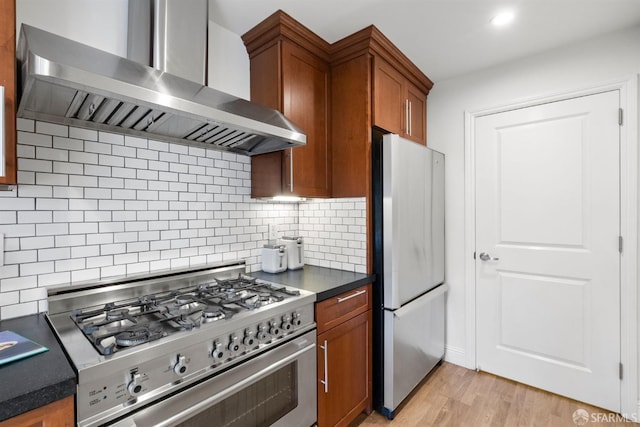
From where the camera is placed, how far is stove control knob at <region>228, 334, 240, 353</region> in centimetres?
121

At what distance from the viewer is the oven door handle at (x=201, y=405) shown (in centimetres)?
96

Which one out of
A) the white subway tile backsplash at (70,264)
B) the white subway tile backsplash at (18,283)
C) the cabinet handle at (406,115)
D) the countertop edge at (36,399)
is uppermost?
the cabinet handle at (406,115)

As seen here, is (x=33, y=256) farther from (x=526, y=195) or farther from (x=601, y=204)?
(x=601, y=204)

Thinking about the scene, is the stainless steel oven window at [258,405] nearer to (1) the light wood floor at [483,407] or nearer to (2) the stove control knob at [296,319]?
(2) the stove control knob at [296,319]

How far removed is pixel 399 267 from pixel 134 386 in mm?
1527

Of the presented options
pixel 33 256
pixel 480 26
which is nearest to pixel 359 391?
pixel 33 256

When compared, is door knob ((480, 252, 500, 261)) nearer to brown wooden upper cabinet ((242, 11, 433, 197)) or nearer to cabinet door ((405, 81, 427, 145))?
cabinet door ((405, 81, 427, 145))

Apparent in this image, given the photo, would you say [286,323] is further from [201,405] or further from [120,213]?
[120,213]

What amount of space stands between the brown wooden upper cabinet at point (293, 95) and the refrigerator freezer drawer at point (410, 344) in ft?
3.32

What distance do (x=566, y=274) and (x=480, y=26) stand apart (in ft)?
5.94

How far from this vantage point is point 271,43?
193 centimetres

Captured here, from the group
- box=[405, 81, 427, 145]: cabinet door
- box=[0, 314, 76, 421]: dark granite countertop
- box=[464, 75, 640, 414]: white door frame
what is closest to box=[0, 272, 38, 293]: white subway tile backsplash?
box=[0, 314, 76, 421]: dark granite countertop

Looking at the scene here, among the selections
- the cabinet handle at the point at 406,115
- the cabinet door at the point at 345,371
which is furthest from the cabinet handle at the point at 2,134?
the cabinet handle at the point at 406,115

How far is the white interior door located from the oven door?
1728mm
